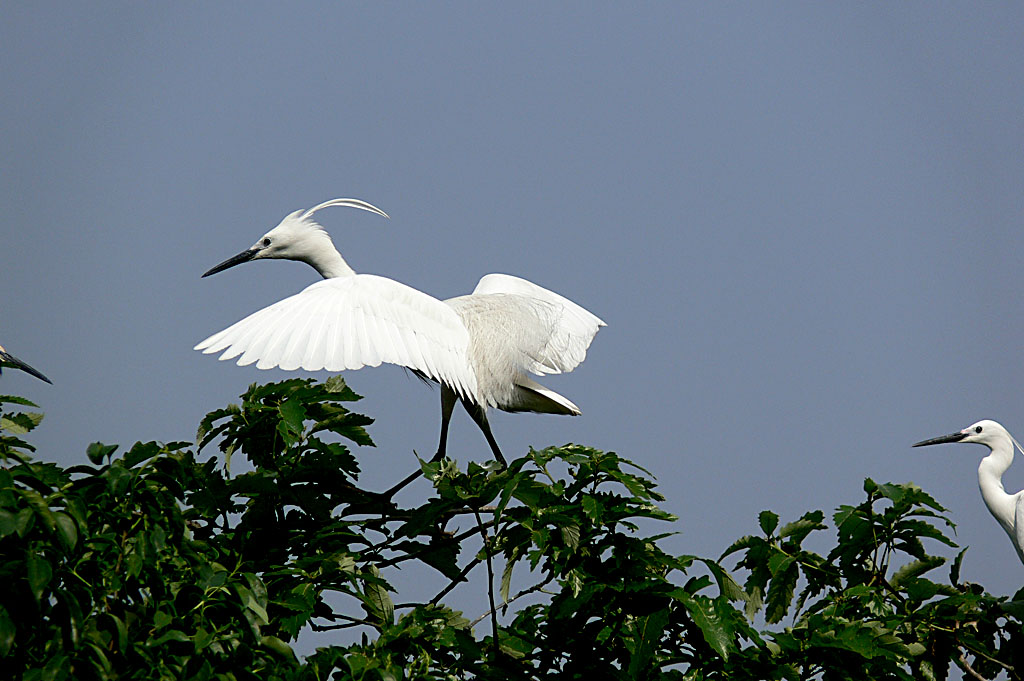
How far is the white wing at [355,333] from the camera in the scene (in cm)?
317

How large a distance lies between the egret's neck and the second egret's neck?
13.0 feet

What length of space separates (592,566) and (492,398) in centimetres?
167

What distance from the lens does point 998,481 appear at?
Result: 6.09 meters

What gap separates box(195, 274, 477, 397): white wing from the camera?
3170 millimetres

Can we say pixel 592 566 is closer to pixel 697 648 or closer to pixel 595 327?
pixel 697 648

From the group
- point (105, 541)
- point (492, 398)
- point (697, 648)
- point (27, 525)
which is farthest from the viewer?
point (492, 398)

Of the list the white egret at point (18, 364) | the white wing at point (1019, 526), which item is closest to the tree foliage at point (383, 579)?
the white egret at point (18, 364)

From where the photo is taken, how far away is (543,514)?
237 cm

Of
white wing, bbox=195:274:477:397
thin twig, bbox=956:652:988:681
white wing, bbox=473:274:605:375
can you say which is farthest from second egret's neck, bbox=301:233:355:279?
thin twig, bbox=956:652:988:681

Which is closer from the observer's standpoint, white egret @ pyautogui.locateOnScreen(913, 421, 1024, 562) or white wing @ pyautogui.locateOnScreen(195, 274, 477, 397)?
white wing @ pyautogui.locateOnScreen(195, 274, 477, 397)

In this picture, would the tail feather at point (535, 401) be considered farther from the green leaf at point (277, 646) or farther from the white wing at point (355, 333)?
the green leaf at point (277, 646)

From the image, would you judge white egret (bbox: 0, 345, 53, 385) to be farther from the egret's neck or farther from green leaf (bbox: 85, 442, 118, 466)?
the egret's neck

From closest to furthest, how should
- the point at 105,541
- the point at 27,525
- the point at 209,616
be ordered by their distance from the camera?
the point at 27,525 < the point at 105,541 < the point at 209,616

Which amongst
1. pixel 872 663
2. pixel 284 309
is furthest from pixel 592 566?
pixel 284 309
